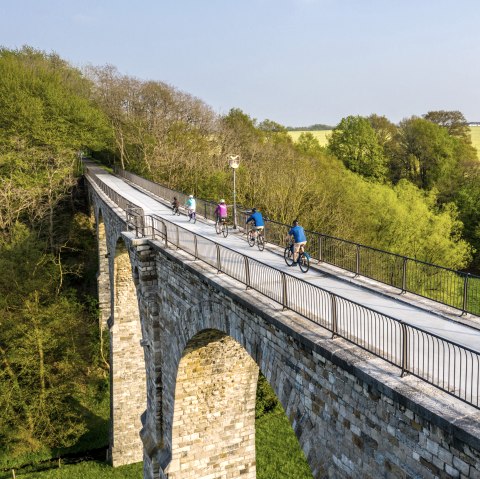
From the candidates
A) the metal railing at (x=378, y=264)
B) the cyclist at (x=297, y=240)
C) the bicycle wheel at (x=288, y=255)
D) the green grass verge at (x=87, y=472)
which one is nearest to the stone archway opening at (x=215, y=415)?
the bicycle wheel at (x=288, y=255)

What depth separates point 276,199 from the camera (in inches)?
1182

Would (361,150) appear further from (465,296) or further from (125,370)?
(465,296)

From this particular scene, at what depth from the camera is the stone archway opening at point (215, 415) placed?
12.8 meters

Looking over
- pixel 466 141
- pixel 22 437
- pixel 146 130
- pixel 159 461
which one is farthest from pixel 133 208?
pixel 466 141

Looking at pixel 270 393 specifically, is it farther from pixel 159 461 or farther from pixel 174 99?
pixel 174 99

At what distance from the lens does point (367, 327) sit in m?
7.29

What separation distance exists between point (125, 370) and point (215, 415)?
31.0 feet

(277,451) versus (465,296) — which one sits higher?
(465,296)

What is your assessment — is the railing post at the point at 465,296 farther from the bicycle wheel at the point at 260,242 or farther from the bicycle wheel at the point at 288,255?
the bicycle wheel at the point at 260,242

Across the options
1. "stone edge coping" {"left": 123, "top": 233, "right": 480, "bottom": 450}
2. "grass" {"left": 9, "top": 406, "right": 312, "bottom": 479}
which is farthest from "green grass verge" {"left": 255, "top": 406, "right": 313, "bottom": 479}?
"stone edge coping" {"left": 123, "top": 233, "right": 480, "bottom": 450}

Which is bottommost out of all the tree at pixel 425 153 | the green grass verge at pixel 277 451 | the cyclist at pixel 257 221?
the green grass verge at pixel 277 451

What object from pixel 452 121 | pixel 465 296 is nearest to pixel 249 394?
pixel 465 296

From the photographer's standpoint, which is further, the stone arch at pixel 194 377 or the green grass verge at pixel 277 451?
the green grass verge at pixel 277 451

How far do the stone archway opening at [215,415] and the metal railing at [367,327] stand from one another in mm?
2981
